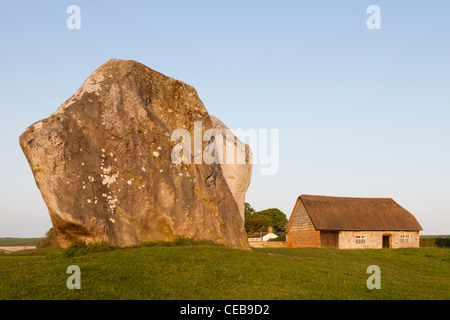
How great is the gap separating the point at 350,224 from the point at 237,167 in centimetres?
2658

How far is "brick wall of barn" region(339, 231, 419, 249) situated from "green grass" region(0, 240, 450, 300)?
3152 centimetres

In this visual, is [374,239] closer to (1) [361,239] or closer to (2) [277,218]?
(1) [361,239]

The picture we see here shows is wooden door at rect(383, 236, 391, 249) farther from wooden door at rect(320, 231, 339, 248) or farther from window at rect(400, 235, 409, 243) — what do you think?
wooden door at rect(320, 231, 339, 248)

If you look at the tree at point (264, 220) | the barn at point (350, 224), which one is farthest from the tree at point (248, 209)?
the barn at point (350, 224)

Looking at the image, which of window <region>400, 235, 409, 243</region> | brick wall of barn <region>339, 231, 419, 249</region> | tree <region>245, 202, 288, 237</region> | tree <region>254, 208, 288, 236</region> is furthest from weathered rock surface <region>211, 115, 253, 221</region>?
tree <region>254, 208, 288, 236</region>

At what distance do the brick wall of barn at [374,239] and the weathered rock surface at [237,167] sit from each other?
24827 mm

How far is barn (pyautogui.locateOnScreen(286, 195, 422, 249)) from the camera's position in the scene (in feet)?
156

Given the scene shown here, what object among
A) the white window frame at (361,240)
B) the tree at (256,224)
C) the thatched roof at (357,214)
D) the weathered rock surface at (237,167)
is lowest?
the tree at (256,224)

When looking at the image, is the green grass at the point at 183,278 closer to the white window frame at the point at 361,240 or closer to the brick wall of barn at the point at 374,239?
the brick wall of barn at the point at 374,239

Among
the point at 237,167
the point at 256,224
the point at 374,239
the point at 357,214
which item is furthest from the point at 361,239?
the point at 256,224

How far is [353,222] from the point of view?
48.6m

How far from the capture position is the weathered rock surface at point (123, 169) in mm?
16906
